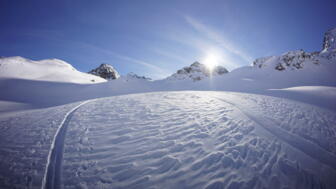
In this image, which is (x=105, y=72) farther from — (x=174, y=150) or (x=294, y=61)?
(x=294, y=61)

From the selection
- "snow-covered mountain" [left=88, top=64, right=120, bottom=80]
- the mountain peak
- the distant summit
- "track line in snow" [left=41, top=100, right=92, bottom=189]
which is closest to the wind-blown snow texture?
"track line in snow" [left=41, top=100, right=92, bottom=189]

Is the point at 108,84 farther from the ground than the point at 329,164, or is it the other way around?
the point at 108,84

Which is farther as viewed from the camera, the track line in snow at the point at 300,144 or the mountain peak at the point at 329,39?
the mountain peak at the point at 329,39

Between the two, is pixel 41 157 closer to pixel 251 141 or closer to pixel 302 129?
pixel 251 141

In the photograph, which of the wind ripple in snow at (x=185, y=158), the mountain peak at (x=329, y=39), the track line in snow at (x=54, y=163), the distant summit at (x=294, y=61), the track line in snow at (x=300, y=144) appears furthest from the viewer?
the mountain peak at (x=329, y=39)

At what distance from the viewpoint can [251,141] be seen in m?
3.93

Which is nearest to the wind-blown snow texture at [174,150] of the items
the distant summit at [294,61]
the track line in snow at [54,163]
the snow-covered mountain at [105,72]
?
the track line in snow at [54,163]

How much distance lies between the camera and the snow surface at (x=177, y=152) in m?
2.67

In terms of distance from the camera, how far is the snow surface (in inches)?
105

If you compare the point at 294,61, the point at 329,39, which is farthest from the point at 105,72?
the point at 329,39

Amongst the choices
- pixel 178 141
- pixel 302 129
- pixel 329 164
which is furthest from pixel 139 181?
pixel 302 129

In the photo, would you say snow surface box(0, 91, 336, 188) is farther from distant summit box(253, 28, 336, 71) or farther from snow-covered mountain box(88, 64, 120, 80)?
snow-covered mountain box(88, 64, 120, 80)

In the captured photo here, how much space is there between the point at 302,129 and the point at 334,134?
1.02 metres

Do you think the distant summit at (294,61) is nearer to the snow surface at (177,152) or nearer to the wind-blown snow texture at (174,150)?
the wind-blown snow texture at (174,150)
